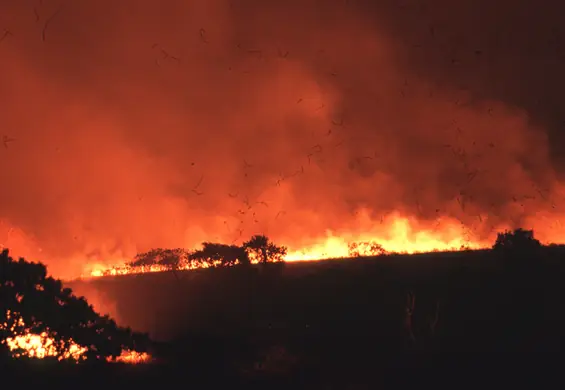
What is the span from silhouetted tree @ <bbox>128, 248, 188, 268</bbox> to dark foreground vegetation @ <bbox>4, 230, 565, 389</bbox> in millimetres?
53092

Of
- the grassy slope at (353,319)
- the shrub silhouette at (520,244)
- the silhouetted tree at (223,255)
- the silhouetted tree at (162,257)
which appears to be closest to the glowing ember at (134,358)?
the grassy slope at (353,319)

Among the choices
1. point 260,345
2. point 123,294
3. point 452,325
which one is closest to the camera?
point 260,345

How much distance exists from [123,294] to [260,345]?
188ft

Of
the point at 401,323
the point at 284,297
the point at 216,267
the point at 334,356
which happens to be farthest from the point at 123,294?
the point at 334,356

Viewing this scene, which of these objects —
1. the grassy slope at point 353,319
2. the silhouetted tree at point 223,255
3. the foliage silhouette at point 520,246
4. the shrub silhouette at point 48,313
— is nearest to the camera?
the shrub silhouette at point 48,313

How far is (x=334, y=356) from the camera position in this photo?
34281mm

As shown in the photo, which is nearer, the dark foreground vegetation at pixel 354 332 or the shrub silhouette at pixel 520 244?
the dark foreground vegetation at pixel 354 332

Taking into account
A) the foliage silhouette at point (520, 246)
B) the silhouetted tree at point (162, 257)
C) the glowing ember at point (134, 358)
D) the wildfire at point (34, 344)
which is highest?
the silhouetted tree at point (162, 257)

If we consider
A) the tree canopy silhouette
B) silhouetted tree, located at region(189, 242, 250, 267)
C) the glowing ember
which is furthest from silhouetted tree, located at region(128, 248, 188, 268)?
the glowing ember

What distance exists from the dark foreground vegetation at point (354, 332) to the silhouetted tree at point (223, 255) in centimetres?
343

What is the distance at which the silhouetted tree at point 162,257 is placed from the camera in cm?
13250

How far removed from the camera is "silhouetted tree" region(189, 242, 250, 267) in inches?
3219

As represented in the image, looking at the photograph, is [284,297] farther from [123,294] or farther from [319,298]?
[123,294]

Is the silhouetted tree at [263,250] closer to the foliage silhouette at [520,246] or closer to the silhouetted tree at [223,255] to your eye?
the silhouetted tree at [223,255]
